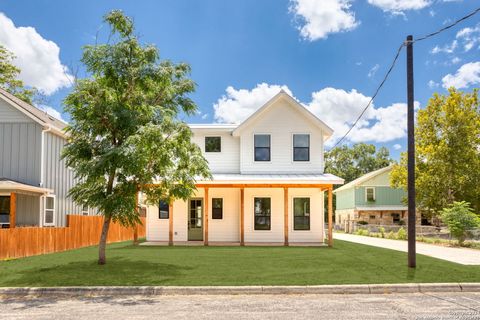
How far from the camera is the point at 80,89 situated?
1284cm

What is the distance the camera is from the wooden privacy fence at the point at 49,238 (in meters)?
16.0

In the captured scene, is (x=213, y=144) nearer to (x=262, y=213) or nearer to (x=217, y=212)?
(x=217, y=212)

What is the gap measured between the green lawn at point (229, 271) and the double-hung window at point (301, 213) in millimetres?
7336

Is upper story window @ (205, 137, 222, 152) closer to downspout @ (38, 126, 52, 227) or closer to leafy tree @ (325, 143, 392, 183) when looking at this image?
downspout @ (38, 126, 52, 227)

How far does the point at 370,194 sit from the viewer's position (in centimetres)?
4722

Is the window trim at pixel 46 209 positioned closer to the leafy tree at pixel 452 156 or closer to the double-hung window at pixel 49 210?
the double-hung window at pixel 49 210

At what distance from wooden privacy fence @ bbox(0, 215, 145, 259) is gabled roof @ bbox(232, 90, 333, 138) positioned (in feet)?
27.8

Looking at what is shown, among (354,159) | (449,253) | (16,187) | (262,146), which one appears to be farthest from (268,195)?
(354,159)

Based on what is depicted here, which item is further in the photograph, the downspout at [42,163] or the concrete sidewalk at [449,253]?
the downspout at [42,163]

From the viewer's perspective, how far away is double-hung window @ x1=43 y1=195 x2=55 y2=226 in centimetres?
2097

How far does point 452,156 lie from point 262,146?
17631 mm

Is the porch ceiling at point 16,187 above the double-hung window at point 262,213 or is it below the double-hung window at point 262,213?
above

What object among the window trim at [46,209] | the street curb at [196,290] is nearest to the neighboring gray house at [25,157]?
the window trim at [46,209]

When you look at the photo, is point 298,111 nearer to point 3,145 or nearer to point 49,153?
point 49,153
